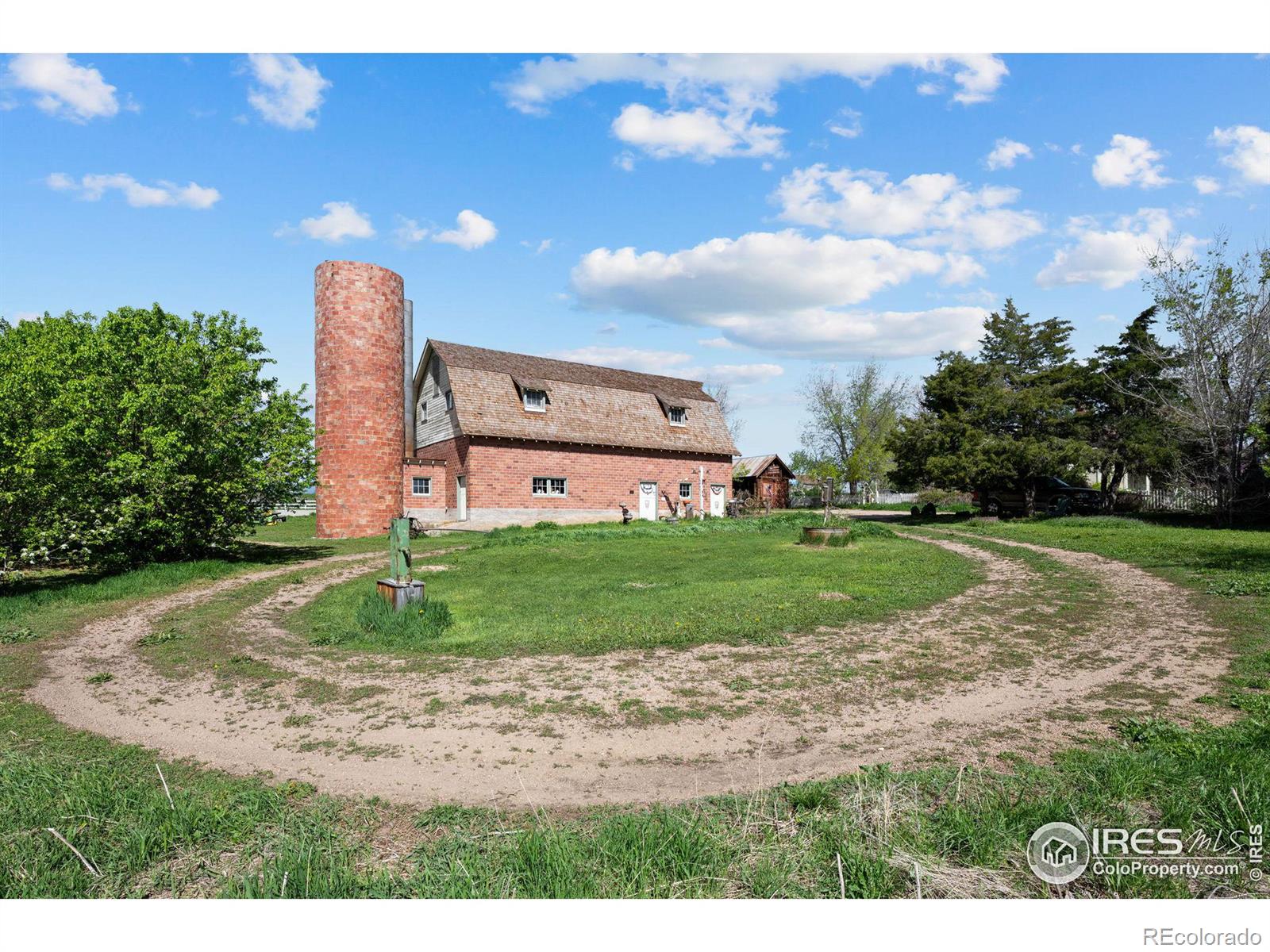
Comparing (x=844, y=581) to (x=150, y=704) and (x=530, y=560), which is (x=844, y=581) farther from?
(x=150, y=704)

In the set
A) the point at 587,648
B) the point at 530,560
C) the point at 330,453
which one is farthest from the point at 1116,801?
the point at 330,453

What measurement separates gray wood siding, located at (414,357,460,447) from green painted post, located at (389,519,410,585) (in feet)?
64.0

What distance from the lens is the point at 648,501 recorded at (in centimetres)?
3453

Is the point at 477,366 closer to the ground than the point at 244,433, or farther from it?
farther from it

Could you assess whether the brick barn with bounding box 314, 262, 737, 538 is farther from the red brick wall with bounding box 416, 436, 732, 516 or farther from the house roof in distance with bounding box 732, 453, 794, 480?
the house roof in distance with bounding box 732, 453, 794, 480

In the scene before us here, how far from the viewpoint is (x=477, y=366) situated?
102 feet

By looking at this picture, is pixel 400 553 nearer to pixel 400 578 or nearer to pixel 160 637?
pixel 400 578

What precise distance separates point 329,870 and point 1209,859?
14.8 ft

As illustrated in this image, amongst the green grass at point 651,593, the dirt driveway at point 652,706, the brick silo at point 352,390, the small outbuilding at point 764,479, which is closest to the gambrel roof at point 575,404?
the brick silo at point 352,390

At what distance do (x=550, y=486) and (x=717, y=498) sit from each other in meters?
10.4

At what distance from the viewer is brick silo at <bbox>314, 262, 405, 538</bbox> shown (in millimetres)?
26672

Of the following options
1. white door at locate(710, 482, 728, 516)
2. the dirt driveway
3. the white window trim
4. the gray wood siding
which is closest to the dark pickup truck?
white door at locate(710, 482, 728, 516)

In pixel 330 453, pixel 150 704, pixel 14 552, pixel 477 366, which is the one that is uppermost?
pixel 477 366

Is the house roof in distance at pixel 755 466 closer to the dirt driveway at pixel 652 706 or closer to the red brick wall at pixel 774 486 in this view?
the red brick wall at pixel 774 486
